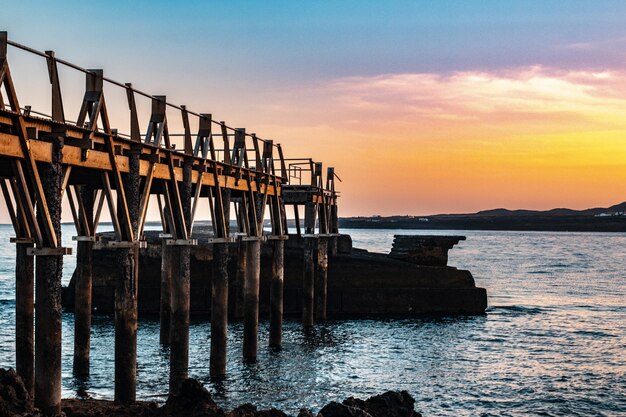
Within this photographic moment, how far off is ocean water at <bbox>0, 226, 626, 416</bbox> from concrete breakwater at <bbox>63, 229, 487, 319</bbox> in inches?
48.6

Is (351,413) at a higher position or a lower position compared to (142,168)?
lower

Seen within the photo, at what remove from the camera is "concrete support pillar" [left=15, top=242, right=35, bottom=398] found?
53.8 feet

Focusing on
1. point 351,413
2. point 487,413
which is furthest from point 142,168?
point 487,413

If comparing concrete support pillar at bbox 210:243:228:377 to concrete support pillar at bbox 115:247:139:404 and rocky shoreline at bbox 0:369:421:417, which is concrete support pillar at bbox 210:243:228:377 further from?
rocky shoreline at bbox 0:369:421:417

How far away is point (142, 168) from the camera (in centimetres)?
1872

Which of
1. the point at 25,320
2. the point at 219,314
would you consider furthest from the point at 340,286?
the point at 25,320

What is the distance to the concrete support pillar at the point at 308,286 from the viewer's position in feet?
115

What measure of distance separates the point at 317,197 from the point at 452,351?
10603 mm

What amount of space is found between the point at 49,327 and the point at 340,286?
2706 centimetres

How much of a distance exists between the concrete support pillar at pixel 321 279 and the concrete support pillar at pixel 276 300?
25.4 feet

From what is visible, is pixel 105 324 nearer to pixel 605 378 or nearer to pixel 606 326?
pixel 605 378

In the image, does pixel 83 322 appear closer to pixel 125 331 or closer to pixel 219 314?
pixel 219 314

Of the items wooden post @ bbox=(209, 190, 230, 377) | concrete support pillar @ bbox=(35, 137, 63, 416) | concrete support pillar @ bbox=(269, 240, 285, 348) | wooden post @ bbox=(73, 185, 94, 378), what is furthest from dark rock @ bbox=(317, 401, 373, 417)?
concrete support pillar @ bbox=(269, 240, 285, 348)

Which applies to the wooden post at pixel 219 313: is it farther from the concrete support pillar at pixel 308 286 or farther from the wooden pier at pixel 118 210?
the concrete support pillar at pixel 308 286
